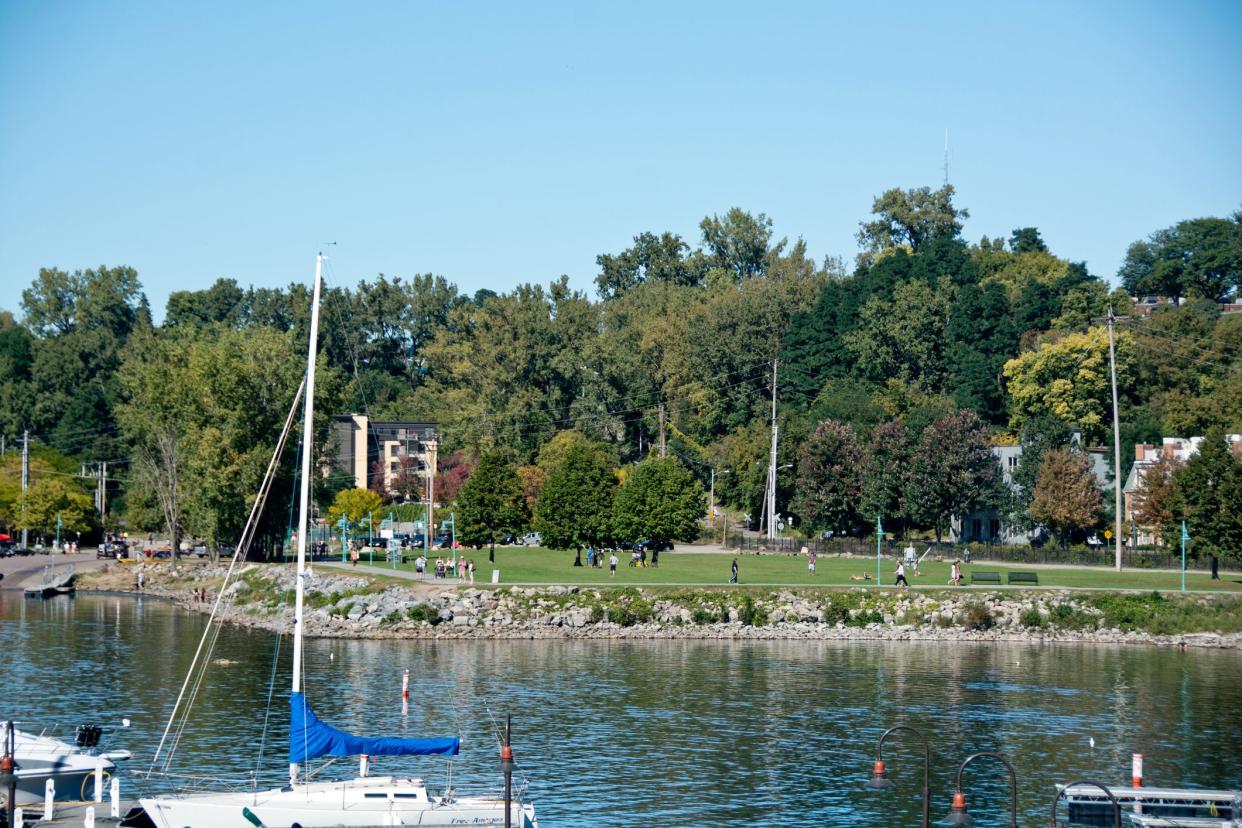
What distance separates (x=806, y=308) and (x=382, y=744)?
12889 cm

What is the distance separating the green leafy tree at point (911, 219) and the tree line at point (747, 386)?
0.95 ft

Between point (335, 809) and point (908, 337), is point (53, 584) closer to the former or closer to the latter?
point (335, 809)

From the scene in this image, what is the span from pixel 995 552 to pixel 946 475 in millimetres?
9958

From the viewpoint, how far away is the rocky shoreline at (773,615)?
79812mm

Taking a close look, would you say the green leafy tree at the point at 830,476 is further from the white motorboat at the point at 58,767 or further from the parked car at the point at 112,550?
the white motorboat at the point at 58,767

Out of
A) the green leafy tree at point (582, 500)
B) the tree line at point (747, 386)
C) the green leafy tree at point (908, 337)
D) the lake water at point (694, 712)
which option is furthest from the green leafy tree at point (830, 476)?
the lake water at point (694, 712)

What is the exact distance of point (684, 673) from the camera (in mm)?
67500

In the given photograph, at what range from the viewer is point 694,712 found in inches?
2269

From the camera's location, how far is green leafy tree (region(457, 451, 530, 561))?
10075cm

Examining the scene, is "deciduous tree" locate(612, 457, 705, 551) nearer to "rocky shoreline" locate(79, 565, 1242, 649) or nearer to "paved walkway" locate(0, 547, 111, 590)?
"rocky shoreline" locate(79, 565, 1242, 649)

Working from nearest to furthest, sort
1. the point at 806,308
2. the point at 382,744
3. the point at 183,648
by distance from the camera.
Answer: the point at 382,744
the point at 183,648
the point at 806,308

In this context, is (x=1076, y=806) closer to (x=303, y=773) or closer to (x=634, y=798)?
(x=634, y=798)

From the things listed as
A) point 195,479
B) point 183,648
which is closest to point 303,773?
point 183,648

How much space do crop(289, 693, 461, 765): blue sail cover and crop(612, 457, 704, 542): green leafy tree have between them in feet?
218
